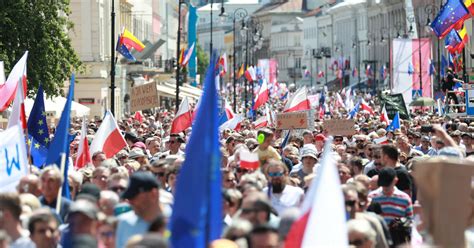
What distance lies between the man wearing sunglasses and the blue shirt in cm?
321

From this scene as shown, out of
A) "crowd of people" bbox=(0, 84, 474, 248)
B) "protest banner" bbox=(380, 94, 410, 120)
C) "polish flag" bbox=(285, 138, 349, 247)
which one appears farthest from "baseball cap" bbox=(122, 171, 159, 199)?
"protest banner" bbox=(380, 94, 410, 120)

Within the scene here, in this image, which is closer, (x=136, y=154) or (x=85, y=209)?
(x=85, y=209)

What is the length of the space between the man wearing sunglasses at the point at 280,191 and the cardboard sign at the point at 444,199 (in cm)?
468

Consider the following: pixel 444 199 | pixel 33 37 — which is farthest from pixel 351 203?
pixel 33 37

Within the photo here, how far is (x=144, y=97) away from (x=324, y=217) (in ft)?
70.1

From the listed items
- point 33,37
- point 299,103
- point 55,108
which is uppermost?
point 33,37

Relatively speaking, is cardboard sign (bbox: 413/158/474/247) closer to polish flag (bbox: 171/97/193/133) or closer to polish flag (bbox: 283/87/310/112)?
polish flag (bbox: 171/97/193/133)

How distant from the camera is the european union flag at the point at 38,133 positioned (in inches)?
765

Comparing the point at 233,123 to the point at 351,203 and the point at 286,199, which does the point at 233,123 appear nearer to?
the point at 286,199

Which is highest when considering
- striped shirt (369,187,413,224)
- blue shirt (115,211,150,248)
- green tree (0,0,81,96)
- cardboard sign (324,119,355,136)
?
green tree (0,0,81,96)

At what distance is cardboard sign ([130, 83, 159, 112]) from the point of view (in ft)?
98.7

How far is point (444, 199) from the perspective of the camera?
8.58 meters

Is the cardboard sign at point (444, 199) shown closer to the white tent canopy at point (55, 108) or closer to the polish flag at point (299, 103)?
the polish flag at point (299, 103)

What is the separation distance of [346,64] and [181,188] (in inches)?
5277
